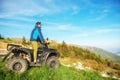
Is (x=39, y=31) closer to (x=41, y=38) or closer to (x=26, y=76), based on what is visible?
(x=41, y=38)

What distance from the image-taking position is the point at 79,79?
7.06 meters

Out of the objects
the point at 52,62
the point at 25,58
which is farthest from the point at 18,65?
the point at 52,62

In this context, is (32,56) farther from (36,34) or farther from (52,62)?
(52,62)

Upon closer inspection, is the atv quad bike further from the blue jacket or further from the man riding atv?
the blue jacket

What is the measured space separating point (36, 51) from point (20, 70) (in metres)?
1.05

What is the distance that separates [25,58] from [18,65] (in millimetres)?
687

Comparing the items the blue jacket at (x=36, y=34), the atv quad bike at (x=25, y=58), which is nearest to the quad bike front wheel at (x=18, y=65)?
the atv quad bike at (x=25, y=58)

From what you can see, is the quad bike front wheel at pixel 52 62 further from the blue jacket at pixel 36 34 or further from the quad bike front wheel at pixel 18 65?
the quad bike front wheel at pixel 18 65

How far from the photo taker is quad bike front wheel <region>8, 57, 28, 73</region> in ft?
23.2

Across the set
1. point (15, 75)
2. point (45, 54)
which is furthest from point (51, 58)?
point (15, 75)

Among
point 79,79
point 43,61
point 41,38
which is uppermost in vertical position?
point 41,38

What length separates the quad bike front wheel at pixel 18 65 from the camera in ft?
23.2

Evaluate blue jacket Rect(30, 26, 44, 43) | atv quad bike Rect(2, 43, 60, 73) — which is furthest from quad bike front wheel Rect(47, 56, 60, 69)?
blue jacket Rect(30, 26, 44, 43)

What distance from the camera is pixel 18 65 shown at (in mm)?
7250
